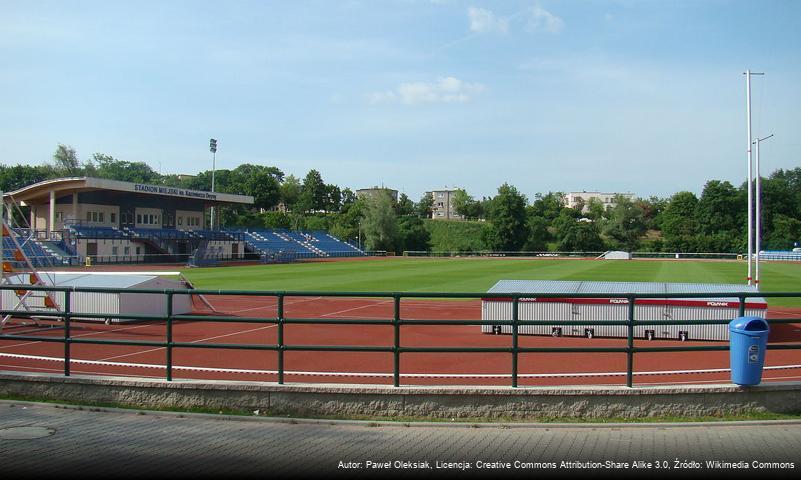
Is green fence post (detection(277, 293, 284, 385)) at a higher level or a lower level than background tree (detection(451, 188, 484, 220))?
lower

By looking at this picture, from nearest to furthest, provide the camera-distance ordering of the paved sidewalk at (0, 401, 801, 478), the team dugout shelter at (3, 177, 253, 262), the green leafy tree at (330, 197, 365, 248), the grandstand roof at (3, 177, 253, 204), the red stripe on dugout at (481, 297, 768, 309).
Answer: the paved sidewalk at (0, 401, 801, 478) < the red stripe on dugout at (481, 297, 768, 309) < the team dugout shelter at (3, 177, 253, 262) < the grandstand roof at (3, 177, 253, 204) < the green leafy tree at (330, 197, 365, 248)

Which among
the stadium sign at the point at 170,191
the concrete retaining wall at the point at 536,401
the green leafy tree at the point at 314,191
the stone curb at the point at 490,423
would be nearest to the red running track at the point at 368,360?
the concrete retaining wall at the point at 536,401

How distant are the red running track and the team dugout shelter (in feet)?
154

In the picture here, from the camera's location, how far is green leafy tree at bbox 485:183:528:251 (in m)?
112

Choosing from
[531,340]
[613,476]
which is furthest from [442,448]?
[531,340]

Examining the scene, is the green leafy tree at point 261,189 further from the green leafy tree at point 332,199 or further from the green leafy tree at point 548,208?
the green leafy tree at point 548,208

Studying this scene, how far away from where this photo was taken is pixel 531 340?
54.1ft

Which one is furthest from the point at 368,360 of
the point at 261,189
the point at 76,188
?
the point at 261,189

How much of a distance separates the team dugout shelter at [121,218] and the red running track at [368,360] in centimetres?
4694

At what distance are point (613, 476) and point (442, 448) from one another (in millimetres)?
1610

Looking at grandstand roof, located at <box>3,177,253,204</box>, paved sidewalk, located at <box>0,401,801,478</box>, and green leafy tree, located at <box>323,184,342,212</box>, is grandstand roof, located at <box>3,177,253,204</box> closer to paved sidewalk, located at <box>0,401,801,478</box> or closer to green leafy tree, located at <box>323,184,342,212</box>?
paved sidewalk, located at <box>0,401,801,478</box>

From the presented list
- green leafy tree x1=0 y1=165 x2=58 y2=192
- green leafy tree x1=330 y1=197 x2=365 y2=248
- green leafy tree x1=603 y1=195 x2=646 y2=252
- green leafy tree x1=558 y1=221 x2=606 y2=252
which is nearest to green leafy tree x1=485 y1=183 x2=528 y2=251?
green leafy tree x1=558 y1=221 x2=606 y2=252

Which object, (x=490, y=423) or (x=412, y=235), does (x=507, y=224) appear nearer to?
(x=412, y=235)

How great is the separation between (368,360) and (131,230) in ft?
199
